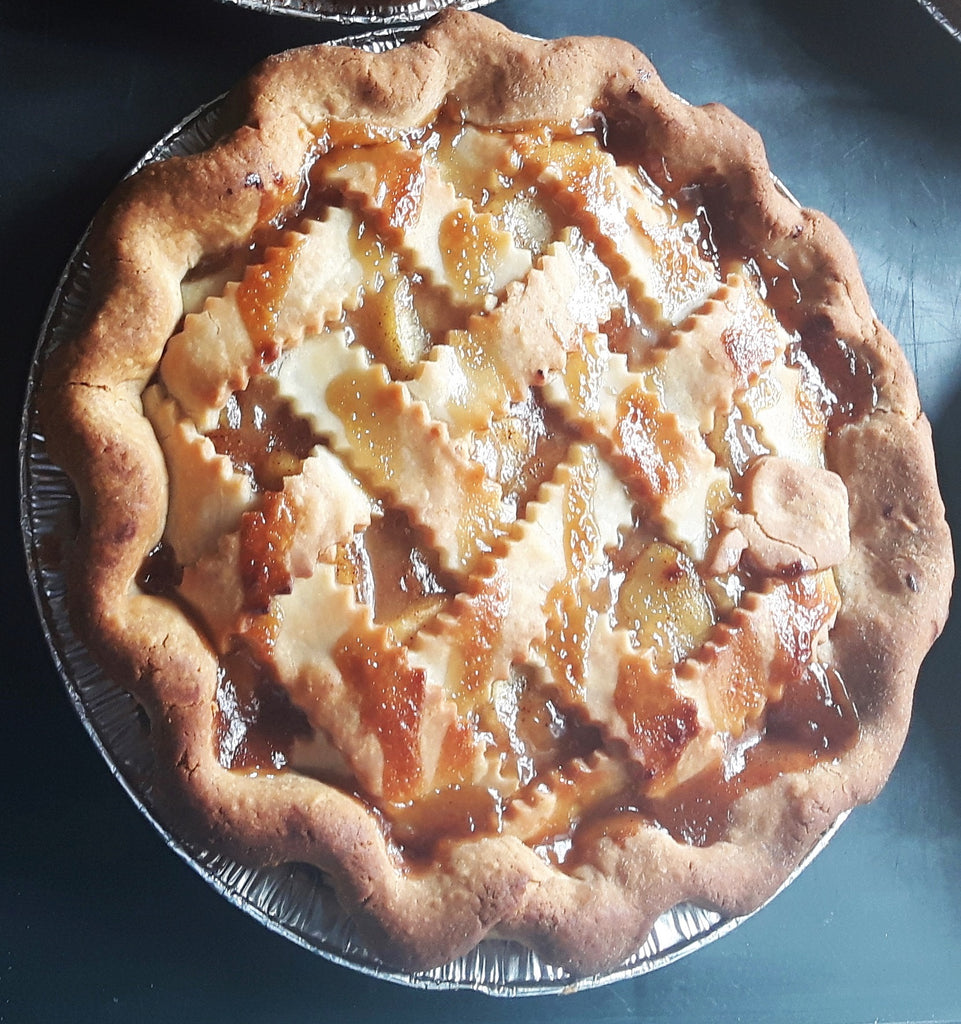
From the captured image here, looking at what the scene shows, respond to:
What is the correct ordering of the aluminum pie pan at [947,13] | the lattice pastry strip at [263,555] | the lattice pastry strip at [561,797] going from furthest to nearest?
the aluminum pie pan at [947,13], the lattice pastry strip at [561,797], the lattice pastry strip at [263,555]

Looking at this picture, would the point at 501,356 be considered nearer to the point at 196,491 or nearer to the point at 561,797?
the point at 196,491

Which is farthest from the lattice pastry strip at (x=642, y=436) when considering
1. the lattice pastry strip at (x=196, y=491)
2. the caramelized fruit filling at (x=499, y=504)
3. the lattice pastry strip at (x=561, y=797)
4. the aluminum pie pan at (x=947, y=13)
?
the aluminum pie pan at (x=947, y=13)

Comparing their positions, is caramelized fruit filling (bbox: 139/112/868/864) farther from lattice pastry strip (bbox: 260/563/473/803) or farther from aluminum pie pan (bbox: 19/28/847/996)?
aluminum pie pan (bbox: 19/28/847/996)

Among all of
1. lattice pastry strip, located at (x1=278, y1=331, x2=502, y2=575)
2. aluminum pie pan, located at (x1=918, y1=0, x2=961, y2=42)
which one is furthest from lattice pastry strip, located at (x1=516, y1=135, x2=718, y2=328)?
aluminum pie pan, located at (x1=918, y1=0, x2=961, y2=42)

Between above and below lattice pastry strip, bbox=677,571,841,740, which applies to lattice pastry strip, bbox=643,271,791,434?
above

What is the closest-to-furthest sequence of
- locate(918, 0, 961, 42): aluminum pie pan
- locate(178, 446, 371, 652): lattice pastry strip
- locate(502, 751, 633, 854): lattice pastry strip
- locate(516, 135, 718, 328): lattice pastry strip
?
locate(178, 446, 371, 652): lattice pastry strip, locate(502, 751, 633, 854): lattice pastry strip, locate(516, 135, 718, 328): lattice pastry strip, locate(918, 0, 961, 42): aluminum pie pan

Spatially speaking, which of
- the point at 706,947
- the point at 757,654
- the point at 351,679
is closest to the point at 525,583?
the point at 351,679

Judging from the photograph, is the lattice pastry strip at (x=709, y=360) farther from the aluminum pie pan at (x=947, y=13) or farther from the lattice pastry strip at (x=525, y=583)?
the aluminum pie pan at (x=947, y=13)
